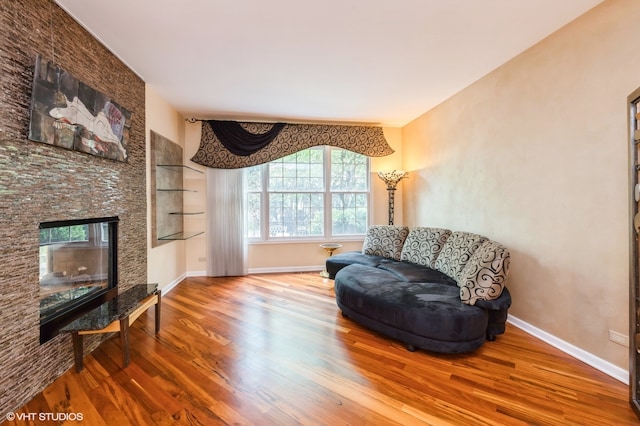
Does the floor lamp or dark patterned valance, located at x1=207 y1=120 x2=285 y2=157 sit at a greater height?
dark patterned valance, located at x1=207 y1=120 x2=285 y2=157

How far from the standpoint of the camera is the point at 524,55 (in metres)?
2.52

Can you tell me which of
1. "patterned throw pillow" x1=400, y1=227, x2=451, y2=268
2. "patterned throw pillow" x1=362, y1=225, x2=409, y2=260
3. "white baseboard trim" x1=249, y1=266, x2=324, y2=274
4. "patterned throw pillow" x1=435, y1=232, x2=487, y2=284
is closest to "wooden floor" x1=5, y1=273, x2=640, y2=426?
"patterned throw pillow" x1=435, y1=232, x2=487, y2=284

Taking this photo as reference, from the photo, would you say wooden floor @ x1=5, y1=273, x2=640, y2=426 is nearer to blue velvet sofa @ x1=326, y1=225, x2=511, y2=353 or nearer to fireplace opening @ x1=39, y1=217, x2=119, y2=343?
blue velvet sofa @ x1=326, y1=225, x2=511, y2=353

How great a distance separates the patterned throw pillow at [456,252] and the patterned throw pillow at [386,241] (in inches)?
30.8

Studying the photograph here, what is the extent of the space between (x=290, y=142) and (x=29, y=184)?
3310 mm

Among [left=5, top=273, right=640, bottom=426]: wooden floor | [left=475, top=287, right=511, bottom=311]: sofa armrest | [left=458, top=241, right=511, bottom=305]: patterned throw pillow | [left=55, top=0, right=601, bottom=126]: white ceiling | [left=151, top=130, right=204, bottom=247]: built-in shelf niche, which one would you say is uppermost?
[left=55, top=0, right=601, bottom=126]: white ceiling

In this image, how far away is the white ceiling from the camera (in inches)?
76.3

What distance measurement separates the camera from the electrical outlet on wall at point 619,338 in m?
1.84

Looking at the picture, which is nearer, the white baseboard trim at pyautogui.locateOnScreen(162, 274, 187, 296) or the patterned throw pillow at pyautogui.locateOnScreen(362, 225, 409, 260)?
the white baseboard trim at pyautogui.locateOnScreen(162, 274, 187, 296)

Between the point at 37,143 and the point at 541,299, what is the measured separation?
4.03 metres

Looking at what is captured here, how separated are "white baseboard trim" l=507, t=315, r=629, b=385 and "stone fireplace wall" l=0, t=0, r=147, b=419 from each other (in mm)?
3833

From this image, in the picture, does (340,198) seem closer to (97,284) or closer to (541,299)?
(541,299)

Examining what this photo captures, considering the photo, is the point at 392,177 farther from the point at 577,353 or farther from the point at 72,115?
the point at 72,115

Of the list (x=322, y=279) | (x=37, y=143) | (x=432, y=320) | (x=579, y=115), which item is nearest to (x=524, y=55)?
(x=579, y=115)
